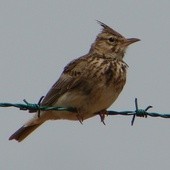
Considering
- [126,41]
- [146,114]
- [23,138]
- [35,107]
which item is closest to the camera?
[35,107]

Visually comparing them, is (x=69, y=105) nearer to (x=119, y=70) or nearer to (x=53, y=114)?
(x=53, y=114)

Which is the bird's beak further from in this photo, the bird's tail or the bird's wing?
the bird's tail

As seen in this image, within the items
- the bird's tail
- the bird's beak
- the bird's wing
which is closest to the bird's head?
the bird's beak

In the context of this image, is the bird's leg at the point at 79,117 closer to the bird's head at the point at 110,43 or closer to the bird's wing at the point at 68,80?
the bird's wing at the point at 68,80

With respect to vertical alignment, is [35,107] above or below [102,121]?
above

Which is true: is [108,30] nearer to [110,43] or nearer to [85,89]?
[110,43]

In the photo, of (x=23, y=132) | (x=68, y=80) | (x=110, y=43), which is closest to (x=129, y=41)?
(x=110, y=43)

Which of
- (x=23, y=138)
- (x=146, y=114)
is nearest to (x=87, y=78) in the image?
(x=23, y=138)

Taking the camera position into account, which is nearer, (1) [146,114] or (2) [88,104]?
(1) [146,114]

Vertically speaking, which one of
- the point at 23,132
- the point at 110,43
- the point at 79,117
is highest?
the point at 110,43
